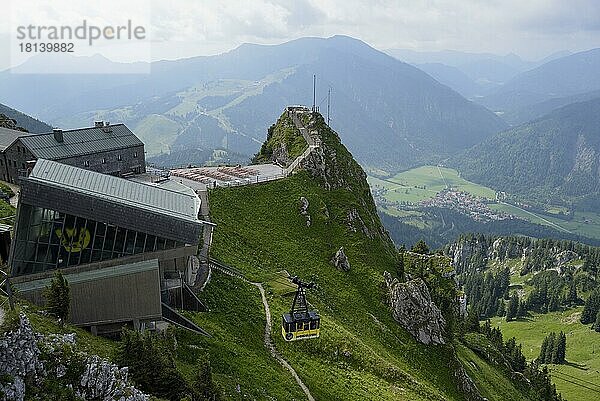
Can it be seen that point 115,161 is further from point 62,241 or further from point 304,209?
point 62,241

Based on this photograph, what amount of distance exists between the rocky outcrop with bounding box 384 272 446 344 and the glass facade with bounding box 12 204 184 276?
44.5m

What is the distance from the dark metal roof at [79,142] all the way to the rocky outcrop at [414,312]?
49787 millimetres

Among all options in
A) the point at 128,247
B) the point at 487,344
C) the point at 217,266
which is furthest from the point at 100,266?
the point at 487,344

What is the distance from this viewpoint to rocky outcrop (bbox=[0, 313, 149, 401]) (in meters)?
21.0

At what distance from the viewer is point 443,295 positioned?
315 ft

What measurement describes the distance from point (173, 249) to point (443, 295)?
7206 cm

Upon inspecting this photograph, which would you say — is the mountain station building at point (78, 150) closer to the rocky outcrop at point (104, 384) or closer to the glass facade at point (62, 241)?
the glass facade at point (62, 241)

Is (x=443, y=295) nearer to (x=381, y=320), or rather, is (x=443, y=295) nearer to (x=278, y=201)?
(x=381, y=320)

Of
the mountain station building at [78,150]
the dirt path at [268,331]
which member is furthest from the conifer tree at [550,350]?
the mountain station building at [78,150]

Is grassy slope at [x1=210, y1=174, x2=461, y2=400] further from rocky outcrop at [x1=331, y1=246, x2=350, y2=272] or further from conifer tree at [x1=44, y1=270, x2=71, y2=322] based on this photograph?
conifer tree at [x1=44, y1=270, x2=71, y2=322]

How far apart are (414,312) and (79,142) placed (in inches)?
2277

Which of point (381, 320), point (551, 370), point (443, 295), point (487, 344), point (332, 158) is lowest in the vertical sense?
point (551, 370)

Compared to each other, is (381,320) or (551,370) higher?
(381,320)

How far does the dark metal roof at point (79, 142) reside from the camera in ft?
220
